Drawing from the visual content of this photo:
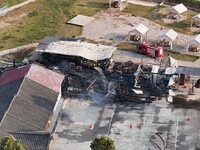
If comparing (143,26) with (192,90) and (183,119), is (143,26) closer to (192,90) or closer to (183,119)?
(192,90)

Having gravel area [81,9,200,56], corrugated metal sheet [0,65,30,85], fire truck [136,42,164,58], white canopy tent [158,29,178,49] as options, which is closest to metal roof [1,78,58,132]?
corrugated metal sheet [0,65,30,85]

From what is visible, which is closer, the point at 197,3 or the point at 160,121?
the point at 160,121

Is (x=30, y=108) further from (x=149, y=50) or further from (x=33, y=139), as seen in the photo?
(x=149, y=50)

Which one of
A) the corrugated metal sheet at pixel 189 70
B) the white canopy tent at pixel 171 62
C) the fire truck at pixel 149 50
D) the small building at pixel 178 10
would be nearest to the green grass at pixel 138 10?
the small building at pixel 178 10

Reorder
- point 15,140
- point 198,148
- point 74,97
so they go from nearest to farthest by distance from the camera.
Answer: point 15,140 → point 198,148 → point 74,97

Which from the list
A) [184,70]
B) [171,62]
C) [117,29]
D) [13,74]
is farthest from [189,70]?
[13,74]

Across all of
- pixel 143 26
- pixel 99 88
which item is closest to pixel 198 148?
pixel 99 88

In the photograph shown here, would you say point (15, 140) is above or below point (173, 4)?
above
